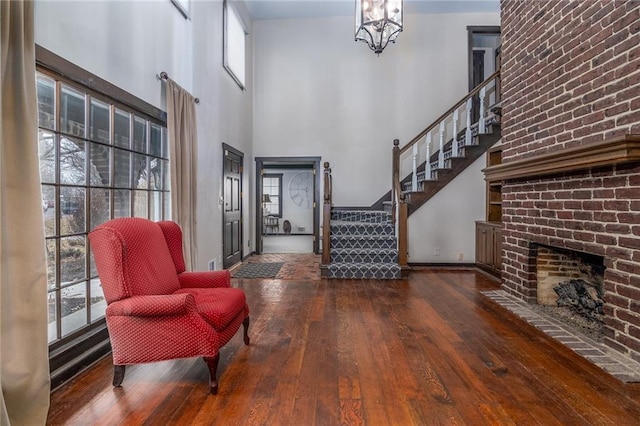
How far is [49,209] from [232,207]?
3.76m

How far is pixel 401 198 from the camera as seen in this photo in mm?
5430

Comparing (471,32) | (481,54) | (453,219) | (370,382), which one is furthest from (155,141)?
(481,54)

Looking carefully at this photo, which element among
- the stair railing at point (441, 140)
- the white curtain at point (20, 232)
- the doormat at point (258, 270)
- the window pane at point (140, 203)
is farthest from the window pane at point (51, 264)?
the stair railing at point (441, 140)

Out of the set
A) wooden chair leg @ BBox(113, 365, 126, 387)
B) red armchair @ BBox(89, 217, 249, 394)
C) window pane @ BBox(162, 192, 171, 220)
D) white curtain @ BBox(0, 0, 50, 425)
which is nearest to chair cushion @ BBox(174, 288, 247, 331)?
red armchair @ BBox(89, 217, 249, 394)

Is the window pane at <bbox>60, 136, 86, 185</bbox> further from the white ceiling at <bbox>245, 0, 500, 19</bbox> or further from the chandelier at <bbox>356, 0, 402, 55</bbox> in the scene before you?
the white ceiling at <bbox>245, 0, 500, 19</bbox>

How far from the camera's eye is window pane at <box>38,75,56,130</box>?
2.22m

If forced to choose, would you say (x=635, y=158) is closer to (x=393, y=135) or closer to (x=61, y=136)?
(x=61, y=136)

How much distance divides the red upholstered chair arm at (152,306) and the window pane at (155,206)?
1.63 metres

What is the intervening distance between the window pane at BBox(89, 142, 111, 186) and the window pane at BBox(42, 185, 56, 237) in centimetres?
37

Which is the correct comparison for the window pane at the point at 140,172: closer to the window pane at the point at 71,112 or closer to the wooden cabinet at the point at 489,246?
the window pane at the point at 71,112

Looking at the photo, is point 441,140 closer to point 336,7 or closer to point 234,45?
point 336,7

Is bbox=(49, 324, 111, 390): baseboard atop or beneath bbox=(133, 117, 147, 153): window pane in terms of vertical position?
beneath

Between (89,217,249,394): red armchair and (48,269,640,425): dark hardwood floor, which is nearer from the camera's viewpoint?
(48,269,640,425): dark hardwood floor

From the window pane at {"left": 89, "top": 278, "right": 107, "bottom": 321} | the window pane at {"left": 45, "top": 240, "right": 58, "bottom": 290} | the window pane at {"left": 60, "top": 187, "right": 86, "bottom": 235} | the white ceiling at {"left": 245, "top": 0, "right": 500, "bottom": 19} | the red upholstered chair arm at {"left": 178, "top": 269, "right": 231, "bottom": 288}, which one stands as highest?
the white ceiling at {"left": 245, "top": 0, "right": 500, "bottom": 19}
